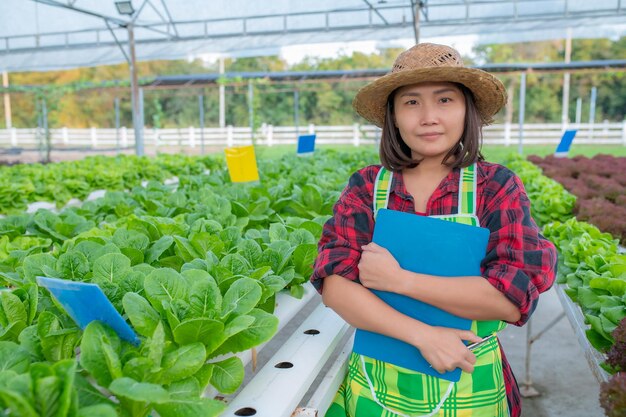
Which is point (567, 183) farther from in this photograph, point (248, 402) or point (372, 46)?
point (372, 46)

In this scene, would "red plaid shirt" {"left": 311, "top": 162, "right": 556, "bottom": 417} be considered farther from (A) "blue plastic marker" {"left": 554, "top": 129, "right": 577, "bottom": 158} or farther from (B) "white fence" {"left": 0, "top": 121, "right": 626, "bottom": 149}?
(B) "white fence" {"left": 0, "top": 121, "right": 626, "bottom": 149}

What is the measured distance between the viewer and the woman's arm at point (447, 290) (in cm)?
136

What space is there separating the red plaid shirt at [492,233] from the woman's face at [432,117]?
0.10m

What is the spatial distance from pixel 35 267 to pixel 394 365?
1.02 metres

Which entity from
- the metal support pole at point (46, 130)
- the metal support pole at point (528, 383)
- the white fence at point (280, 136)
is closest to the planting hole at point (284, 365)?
the metal support pole at point (528, 383)

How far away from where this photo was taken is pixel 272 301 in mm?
1710

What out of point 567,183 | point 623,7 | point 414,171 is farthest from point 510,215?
point 623,7

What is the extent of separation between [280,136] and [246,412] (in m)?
22.8

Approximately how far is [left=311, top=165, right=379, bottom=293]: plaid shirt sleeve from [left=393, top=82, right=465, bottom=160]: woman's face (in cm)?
19

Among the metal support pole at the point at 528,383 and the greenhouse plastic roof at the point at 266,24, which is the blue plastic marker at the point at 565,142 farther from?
the greenhouse plastic roof at the point at 266,24

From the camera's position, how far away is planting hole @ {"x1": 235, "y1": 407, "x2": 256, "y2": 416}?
4.06 feet

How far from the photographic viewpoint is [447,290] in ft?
4.49

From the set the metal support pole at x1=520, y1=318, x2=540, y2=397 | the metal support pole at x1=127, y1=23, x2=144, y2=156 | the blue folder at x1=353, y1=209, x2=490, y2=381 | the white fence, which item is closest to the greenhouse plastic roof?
the metal support pole at x1=127, y1=23, x2=144, y2=156

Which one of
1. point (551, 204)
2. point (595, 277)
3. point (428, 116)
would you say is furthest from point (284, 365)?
point (551, 204)
